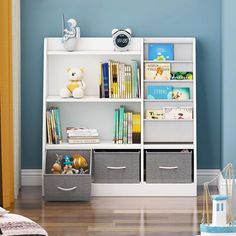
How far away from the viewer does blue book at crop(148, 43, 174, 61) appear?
19.7ft

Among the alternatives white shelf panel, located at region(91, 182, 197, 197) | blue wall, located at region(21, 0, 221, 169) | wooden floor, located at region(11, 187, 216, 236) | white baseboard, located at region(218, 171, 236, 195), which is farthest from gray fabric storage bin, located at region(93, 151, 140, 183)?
blue wall, located at region(21, 0, 221, 169)

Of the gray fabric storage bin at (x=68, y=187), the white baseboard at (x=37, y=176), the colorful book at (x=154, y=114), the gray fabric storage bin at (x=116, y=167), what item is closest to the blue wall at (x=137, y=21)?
the colorful book at (x=154, y=114)

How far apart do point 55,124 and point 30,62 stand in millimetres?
587

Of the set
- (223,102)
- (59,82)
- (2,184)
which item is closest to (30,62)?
(59,82)

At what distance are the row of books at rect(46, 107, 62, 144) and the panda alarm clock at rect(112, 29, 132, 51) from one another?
71 cm

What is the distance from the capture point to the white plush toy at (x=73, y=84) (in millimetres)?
5953

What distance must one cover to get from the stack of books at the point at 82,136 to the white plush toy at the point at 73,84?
28cm

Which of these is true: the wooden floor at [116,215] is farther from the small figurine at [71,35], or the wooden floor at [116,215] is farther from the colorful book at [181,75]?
the small figurine at [71,35]

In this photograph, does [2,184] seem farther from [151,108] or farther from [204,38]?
[204,38]

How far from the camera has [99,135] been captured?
614 centimetres

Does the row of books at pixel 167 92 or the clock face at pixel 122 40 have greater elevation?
the clock face at pixel 122 40

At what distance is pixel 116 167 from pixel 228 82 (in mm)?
1077

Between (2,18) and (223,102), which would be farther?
(223,102)

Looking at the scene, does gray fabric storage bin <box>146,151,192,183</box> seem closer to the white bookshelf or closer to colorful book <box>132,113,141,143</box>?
the white bookshelf
